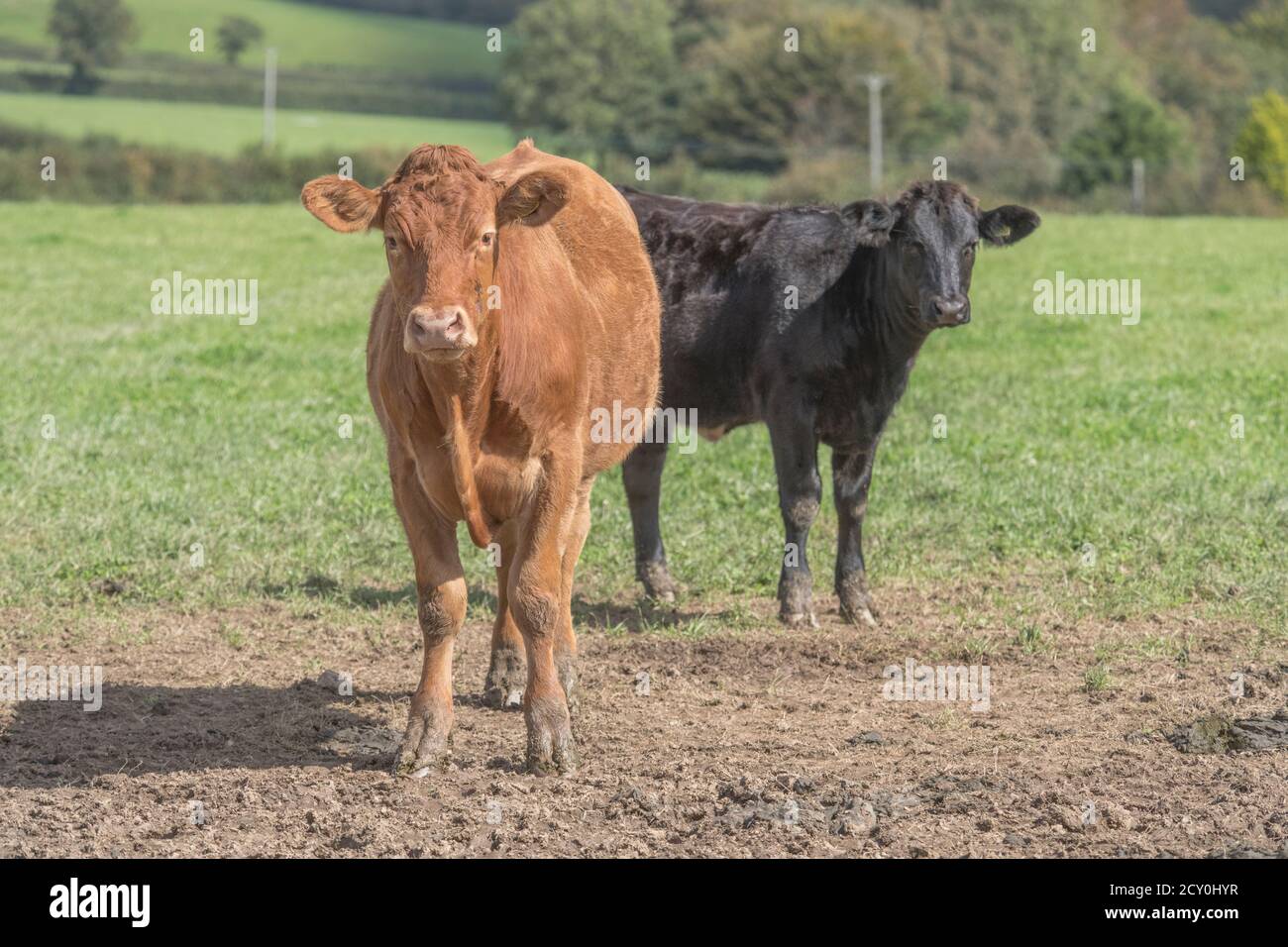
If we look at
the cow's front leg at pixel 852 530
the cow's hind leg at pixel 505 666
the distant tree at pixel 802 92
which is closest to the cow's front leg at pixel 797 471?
the cow's front leg at pixel 852 530

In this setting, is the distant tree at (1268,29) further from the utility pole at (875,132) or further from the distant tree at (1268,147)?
the utility pole at (875,132)

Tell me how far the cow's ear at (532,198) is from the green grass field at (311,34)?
252 feet

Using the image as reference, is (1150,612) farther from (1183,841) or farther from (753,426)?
(753,426)

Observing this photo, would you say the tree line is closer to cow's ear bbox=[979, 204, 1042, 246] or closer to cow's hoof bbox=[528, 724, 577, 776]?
cow's ear bbox=[979, 204, 1042, 246]

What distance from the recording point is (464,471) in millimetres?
5738

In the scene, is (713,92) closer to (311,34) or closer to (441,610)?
(311,34)

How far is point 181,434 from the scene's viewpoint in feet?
41.8

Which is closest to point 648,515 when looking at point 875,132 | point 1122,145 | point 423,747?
point 423,747

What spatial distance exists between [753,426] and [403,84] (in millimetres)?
72022

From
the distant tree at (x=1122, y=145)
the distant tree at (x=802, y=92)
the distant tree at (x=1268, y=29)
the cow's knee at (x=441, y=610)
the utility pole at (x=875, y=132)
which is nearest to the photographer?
the cow's knee at (x=441, y=610)

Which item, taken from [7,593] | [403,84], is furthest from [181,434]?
[403,84]

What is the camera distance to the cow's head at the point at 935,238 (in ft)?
26.4

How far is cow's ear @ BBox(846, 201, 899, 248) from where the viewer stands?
8391 millimetres

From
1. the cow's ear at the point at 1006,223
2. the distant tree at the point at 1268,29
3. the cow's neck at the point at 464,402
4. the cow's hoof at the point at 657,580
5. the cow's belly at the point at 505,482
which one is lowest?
the cow's hoof at the point at 657,580
